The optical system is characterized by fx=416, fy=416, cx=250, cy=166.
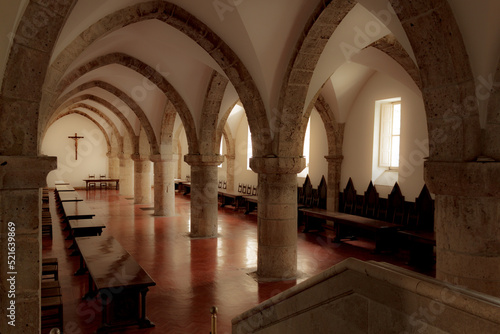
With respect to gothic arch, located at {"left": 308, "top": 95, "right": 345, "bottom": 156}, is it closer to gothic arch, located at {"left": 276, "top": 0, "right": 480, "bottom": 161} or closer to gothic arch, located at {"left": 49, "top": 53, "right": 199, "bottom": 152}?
gothic arch, located at {"left": 49, "top": 53, "right": 199, "bottom": 152}

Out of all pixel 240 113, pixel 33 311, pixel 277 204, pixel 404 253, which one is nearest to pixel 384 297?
pixel 33 311

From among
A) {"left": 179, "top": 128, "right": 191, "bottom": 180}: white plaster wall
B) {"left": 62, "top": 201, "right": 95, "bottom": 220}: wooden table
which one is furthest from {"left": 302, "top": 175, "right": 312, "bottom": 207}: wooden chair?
{"left": 179, "top": 128, "right": 191, "bottom": 180}: white plaster wall

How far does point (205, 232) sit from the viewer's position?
1124 centimetres

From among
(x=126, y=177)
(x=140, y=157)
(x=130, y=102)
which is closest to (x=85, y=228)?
(x=130, y=102)

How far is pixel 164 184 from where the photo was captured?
48.1 feet

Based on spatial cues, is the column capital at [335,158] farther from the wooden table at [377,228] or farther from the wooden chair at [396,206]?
the wooden table at [377,228]

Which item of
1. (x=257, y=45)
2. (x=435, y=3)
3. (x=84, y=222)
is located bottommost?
(x=84, y=222)

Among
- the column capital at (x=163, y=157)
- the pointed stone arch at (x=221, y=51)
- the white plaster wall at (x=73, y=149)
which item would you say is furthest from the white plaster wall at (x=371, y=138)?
the white plaster wall at (x=73, y=149)

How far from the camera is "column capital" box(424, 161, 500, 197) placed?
371 centimetres

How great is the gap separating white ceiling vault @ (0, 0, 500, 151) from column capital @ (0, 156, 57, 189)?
68 cm

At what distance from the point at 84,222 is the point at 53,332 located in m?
7.09

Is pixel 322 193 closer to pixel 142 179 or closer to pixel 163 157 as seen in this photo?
pixel 163 157

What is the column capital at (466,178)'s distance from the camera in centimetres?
371

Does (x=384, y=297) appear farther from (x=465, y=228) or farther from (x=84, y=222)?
(x=84, y=222)
